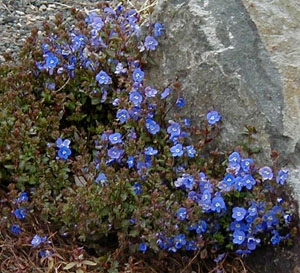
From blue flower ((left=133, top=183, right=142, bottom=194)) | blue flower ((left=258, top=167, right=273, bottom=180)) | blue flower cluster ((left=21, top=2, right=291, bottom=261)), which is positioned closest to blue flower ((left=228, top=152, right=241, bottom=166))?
blue flower cluster ((left=21, top=2, right=291, bottom=261))

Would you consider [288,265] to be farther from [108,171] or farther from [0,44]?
[0,44]

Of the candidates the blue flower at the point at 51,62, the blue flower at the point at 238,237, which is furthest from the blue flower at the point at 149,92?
the blue flower at the point at 238,237

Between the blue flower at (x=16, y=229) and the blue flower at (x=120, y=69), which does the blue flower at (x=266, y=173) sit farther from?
the blue flower at (x=16, y=229)

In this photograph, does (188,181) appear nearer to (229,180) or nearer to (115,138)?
(229,180)

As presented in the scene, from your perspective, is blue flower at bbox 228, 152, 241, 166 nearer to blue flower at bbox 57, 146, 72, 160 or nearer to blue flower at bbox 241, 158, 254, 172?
blue flower at bbox 241, 158, 254, 172

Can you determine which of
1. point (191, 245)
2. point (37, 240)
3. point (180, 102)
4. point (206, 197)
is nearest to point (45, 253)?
point (37, 240)
